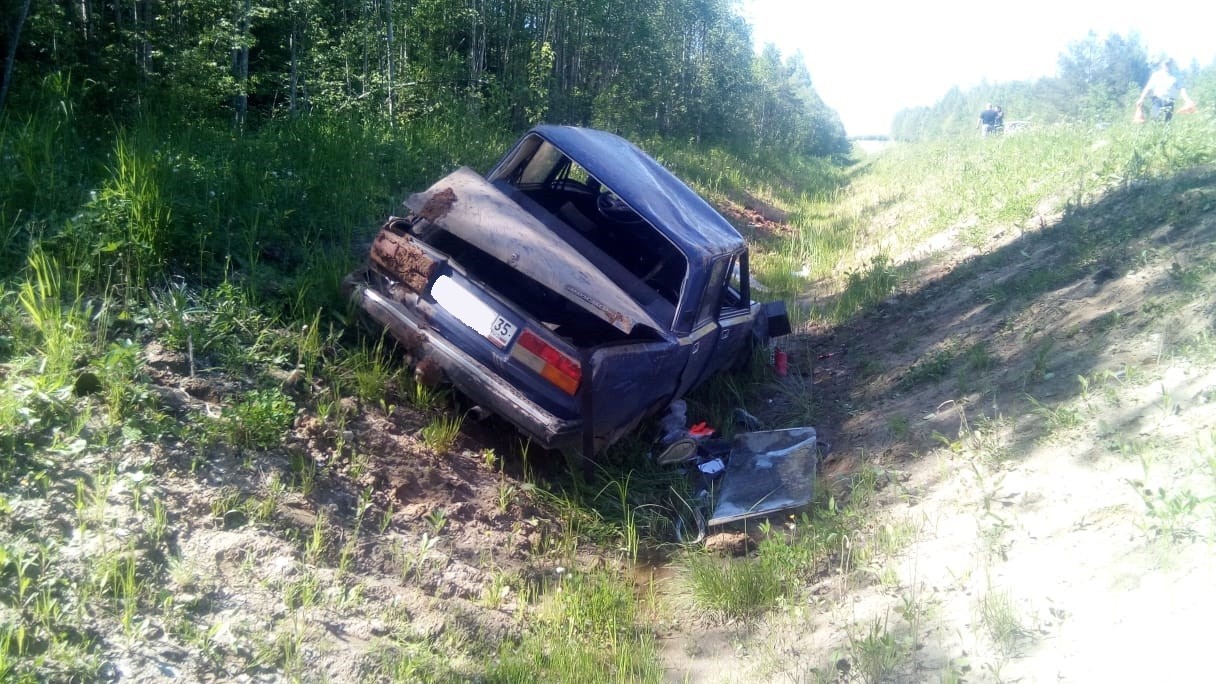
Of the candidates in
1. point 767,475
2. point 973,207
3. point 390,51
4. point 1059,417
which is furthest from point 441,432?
point 390,51

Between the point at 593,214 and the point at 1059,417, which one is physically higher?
the point at 1059,417

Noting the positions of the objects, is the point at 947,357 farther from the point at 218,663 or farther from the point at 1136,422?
the point at 218,663

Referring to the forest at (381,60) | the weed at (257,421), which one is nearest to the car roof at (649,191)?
the weed at (257,421)

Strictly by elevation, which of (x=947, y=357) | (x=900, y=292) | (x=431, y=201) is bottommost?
(x=900, y=292)

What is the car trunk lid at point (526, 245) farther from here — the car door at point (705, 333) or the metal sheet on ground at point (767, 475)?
the metal sheet on ground at point (767, 475)

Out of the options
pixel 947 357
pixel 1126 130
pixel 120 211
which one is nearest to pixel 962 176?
pixel 1126 130

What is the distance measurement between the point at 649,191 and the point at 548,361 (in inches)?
62.2

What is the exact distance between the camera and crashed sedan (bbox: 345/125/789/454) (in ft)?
13.1

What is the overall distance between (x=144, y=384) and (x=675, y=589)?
8.20 ft

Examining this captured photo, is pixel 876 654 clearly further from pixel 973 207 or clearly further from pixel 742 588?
pixel 973 207

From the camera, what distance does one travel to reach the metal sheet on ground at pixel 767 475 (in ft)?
14.0

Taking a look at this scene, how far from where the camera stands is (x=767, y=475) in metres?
4.60

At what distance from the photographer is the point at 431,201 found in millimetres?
4441

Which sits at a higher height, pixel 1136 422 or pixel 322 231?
pixel 1136 422
